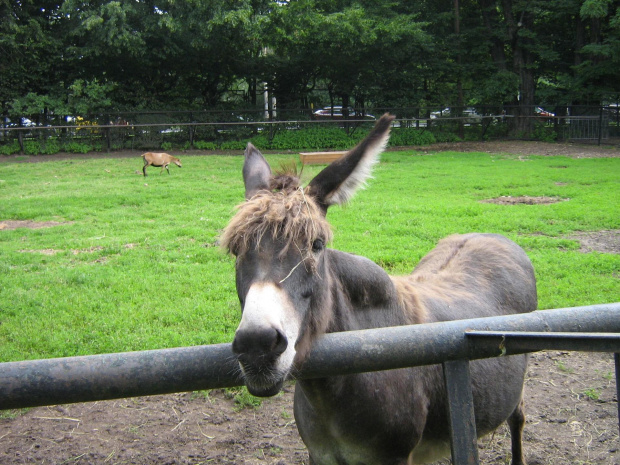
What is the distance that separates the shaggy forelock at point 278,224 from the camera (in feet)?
7.38

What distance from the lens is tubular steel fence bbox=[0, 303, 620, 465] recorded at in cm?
152

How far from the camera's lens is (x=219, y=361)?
166cm

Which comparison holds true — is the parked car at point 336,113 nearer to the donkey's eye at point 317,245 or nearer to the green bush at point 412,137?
the green bush at point 412,137

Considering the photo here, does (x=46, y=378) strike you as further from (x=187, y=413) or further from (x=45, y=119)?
(x=45, y=119)

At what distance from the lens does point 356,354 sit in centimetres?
170

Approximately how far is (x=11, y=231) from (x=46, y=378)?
9.69 m

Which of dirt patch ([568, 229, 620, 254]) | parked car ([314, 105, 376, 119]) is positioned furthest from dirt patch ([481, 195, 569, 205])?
parked car ([314, 105, 376, 119])

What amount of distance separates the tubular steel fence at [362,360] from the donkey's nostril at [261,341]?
87 mm

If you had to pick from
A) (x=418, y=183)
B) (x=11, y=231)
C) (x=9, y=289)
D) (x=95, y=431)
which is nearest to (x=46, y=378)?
(x=95, y=431)

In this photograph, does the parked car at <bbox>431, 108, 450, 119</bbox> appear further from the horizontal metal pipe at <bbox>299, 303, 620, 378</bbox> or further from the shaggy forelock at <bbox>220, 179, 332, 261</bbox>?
the horizontal metal pipe at <bbox>299, 303, 620, 378</bbox>

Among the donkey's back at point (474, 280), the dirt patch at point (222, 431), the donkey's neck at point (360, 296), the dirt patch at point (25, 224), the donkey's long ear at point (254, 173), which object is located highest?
the donkey's long ear at point (254, 173)

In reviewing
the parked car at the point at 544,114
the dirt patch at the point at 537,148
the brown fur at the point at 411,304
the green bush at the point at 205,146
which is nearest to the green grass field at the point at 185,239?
the brown fur at the point at 411,304

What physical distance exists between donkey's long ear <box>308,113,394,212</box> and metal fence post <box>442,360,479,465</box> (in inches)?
43.0

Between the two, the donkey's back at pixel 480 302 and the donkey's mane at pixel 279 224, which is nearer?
the donkey's mane at pixel 279 224
